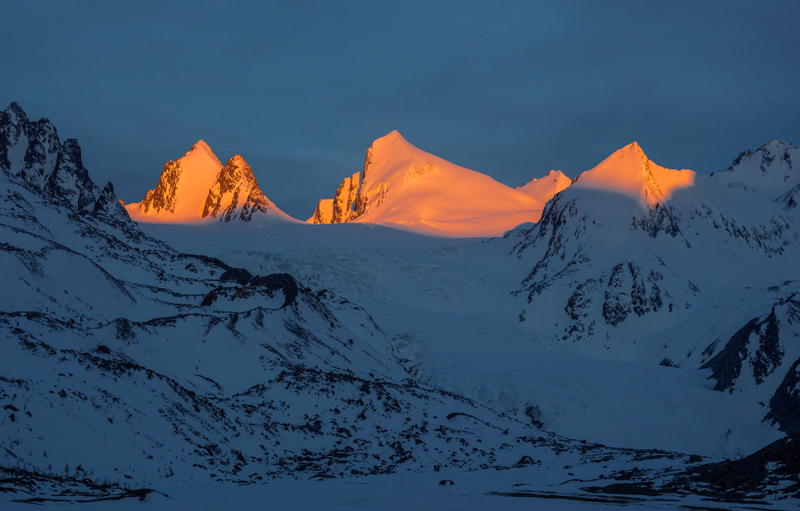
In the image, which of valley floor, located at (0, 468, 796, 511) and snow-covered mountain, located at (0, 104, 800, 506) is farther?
snow-covered mountain, located at (0, 104, 800, 506)

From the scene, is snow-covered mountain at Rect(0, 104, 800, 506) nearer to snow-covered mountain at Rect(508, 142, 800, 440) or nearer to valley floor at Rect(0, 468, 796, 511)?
snow-covered mountain at Rect(508, 142, 800, 440)

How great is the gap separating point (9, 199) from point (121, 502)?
51.8 meters

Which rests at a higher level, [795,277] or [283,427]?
[795,277]

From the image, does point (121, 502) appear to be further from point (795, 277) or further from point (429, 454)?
point (795, 277)

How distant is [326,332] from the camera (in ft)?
201

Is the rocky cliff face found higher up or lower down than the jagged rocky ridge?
higher up

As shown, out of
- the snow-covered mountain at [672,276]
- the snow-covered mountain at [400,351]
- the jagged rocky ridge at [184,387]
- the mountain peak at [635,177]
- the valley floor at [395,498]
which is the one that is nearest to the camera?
the valley floor at [395,498]

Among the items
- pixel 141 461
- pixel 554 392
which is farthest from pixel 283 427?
pixel 554 392

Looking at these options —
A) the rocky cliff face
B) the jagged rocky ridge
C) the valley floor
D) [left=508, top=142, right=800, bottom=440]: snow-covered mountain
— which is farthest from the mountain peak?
the valley floor

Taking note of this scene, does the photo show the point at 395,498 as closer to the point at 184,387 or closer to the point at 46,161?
the point at 184,387

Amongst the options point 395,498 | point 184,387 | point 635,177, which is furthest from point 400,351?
point 635,177

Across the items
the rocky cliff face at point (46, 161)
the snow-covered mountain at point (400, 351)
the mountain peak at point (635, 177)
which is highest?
the mountain peak at point (635, 177)

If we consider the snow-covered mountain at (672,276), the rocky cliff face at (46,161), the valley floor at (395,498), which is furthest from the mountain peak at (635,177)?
the valley floor at (395,498)

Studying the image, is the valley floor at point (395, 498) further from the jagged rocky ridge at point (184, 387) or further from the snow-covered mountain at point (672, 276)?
the snow-covered mountain at point (672, 276)
